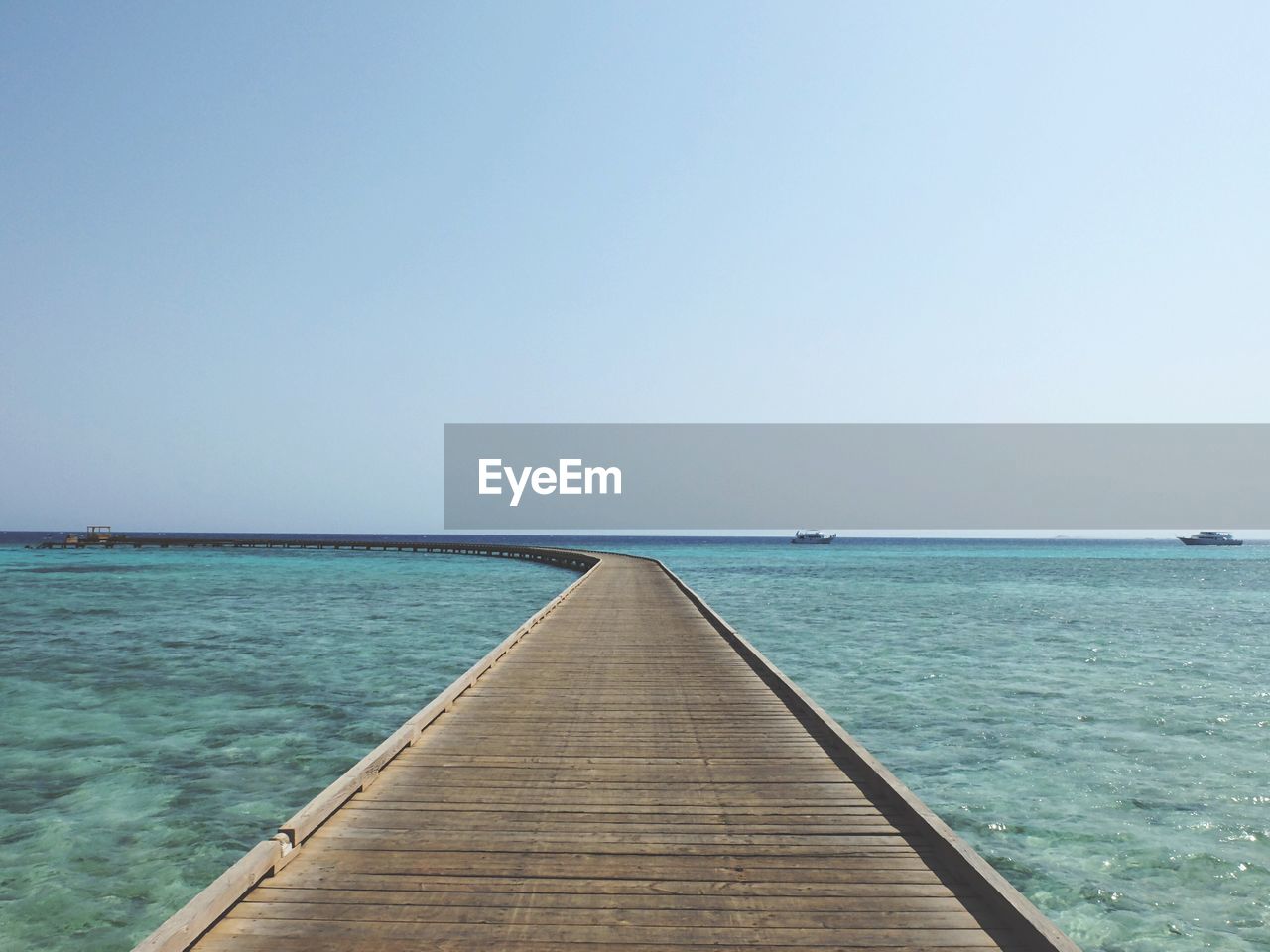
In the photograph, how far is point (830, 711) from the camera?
11852 mm

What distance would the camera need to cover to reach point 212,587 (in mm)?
34438

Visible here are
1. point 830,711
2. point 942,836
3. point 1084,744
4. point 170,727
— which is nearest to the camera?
point 942,836

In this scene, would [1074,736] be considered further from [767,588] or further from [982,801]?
[767,588]

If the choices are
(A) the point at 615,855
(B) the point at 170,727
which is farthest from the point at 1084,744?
(B) the point at 170,727

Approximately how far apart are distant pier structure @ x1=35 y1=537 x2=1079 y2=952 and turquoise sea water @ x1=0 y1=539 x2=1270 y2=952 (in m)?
2.16

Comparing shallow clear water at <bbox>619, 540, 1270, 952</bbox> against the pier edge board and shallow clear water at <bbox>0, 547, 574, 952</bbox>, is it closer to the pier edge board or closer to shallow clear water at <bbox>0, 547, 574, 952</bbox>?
the pier edge board

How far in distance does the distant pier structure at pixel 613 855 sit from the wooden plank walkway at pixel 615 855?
14mm

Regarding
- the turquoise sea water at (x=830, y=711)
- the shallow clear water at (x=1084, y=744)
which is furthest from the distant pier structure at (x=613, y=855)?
the shallow clear water at (x=1084, y=744)

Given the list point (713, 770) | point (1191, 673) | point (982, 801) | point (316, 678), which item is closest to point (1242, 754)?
point (982, 801)

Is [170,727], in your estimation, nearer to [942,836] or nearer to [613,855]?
[613,855]

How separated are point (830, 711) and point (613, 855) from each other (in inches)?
324

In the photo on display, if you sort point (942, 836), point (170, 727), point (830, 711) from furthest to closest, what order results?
1. point (830, 711)
2. point (170, 727)
3. point (942, 836)

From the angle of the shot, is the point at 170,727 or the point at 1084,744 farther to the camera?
the point at 170,727

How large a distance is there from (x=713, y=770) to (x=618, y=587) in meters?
19.2
